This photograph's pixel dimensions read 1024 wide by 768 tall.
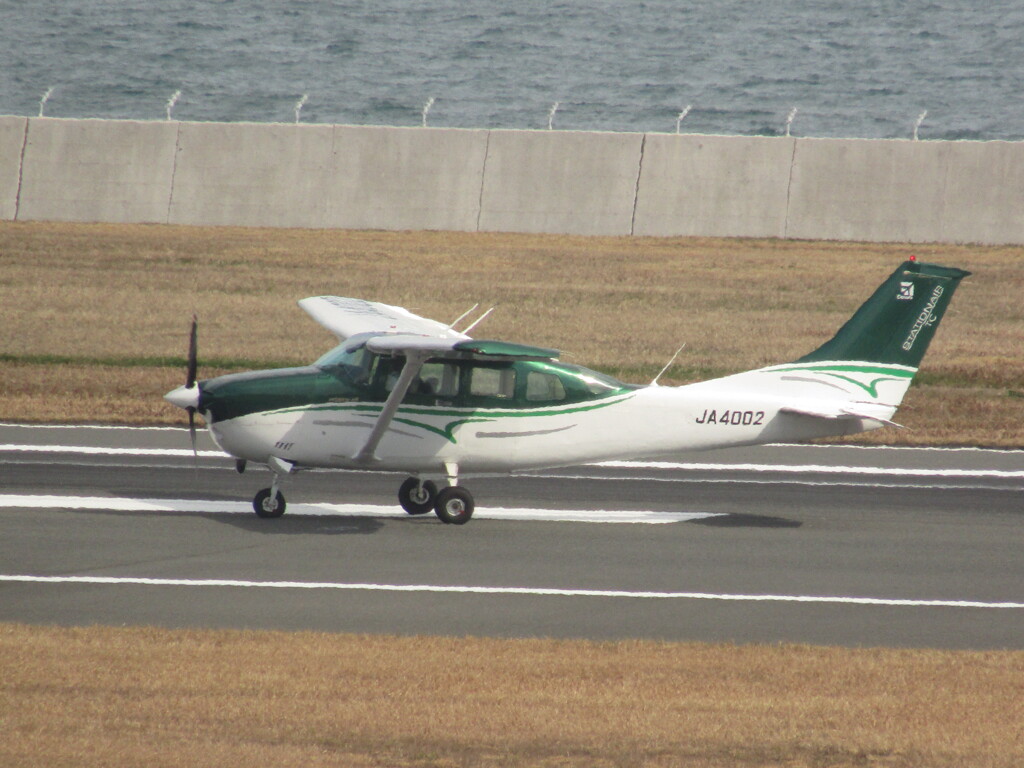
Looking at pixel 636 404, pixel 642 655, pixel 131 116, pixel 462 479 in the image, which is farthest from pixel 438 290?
pixel 131 116

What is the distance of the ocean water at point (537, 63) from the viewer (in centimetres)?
6562

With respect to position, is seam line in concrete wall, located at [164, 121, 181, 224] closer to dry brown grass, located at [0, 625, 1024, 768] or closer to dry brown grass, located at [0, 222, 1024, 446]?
dry brown grass, located at [0, 222, 1024, 446]

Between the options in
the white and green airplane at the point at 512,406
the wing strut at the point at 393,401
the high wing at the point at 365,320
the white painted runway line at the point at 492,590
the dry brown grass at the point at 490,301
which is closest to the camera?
the white painted runway line at the point at 492,590

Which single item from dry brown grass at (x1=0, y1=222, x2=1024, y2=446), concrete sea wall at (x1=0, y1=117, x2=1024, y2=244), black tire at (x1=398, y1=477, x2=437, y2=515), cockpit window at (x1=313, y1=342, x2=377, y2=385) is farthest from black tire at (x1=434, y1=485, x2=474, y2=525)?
concrete sea wall at (x1=0, y1=117, x2=1024, y2=244)

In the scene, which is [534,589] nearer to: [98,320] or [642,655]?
[642,655]

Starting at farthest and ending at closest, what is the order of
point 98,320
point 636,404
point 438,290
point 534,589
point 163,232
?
point 163,232
point 438,290
point 98,320
point 636,404
point 534,589

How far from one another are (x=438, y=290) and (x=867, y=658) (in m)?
28.5

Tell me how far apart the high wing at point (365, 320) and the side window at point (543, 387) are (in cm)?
131

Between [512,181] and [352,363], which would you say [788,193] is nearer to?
[512,181]

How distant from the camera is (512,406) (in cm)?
1536

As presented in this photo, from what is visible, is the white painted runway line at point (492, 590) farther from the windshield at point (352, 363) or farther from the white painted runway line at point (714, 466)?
the white painted runway line at point (714, 466)

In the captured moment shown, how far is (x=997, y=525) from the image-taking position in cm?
1622

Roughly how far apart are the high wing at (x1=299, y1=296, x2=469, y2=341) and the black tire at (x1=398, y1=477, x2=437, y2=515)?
188 cm

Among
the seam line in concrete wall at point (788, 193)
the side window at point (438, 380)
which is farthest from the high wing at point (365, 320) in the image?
the seam line in concrete wall at point (788, 193)
